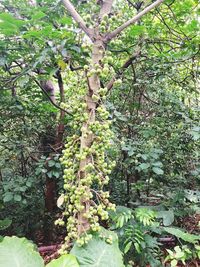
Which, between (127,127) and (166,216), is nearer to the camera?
(166,216)

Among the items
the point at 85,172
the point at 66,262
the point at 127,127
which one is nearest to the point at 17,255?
the point at 66,262

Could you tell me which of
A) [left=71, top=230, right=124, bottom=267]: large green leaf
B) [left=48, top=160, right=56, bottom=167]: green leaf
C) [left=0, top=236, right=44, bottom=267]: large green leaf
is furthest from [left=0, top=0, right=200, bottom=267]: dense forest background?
[left=0, top=236, right=44, bottom=267]: large green leaf

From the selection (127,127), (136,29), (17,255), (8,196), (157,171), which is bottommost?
(17,255)

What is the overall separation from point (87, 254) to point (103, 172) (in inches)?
16.2

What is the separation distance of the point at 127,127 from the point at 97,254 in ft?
5.98

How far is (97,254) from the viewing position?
1498 millimetres

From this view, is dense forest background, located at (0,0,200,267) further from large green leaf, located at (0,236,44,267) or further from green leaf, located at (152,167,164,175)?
large green leaf, located at (0,236,44,267)

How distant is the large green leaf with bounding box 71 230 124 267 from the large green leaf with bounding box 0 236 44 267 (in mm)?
232

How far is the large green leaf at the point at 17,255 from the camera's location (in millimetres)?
1510

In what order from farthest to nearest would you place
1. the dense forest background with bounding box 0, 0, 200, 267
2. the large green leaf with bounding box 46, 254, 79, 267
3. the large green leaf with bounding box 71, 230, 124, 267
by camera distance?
the dense forest background with bounding box 0, 0, 200, 267
the large green leaf with bounding box 71, 230, 124, 267
the large green leaf with bounding box 46, 254, 79, 267

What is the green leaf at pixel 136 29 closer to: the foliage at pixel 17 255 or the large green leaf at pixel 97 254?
the large green leaf at pixel 97 254

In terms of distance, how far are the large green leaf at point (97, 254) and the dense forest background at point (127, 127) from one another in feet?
1.29

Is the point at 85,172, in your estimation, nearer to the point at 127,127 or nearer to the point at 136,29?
the point at 136,29

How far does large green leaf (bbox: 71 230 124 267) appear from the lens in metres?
1.48
